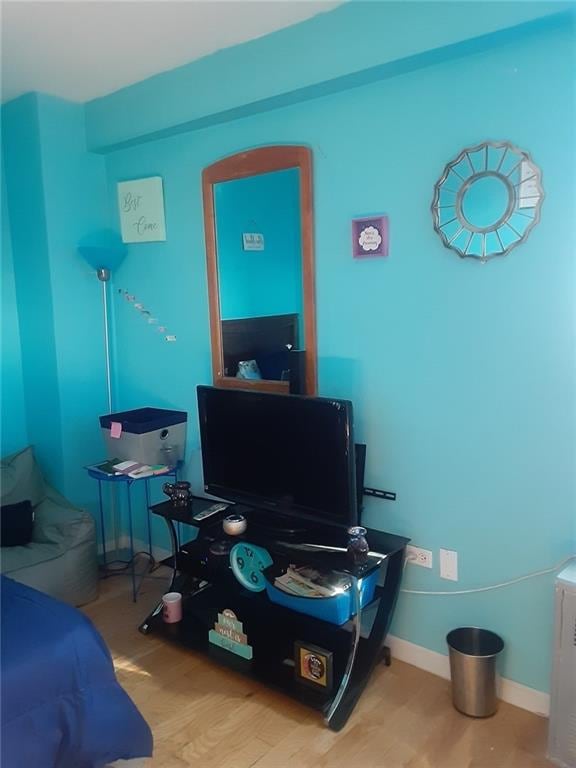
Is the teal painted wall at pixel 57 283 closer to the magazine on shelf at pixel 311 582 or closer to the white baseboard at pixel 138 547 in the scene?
the white baseboard at pixel 138 547

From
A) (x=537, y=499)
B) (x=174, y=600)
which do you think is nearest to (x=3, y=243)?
(x=174, y=600)

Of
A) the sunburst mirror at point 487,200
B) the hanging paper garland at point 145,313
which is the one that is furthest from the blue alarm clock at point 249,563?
the sunburst mirror at point 487,200

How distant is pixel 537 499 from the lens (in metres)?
2.11

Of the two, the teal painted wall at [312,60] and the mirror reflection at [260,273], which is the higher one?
the teal painted wall at [312,60]

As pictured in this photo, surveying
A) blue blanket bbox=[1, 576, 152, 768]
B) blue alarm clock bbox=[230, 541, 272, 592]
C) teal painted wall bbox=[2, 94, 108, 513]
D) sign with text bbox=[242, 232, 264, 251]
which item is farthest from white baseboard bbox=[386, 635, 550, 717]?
teal painted wall bbox=[2, 94, 108, 513]

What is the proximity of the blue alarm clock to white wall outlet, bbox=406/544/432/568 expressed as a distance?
0.58 meters

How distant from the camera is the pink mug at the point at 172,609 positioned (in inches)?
107

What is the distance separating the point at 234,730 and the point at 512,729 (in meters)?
0.96

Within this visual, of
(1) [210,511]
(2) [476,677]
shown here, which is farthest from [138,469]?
(2) [476,677]

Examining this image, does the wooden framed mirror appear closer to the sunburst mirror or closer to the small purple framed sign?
the small purple framed sign

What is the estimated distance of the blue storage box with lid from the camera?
10.0 ft

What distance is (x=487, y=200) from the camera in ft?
6.73

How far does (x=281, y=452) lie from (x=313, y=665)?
2.61 ft

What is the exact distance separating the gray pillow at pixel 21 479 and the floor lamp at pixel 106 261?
0.47 meters
